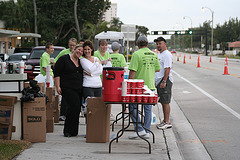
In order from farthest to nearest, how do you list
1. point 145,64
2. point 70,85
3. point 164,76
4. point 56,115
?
point 56,115 → point 164,76 → point 70,85 → point 145,64

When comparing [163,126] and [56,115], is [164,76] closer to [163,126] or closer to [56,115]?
[163,126]

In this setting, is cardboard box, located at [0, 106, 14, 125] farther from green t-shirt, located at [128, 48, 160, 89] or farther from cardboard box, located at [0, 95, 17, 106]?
green t-shirt, located at [128, 48, 160, 89]

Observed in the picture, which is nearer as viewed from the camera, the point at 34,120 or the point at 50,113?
the point at 34,120

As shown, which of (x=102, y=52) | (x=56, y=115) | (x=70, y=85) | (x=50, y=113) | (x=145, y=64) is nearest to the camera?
(x=145, y=64)

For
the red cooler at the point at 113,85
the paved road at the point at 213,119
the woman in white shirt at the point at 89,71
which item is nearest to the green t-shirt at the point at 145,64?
the woman in white shirt at the point at 89,71

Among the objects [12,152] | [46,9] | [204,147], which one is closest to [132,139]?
[204,147]

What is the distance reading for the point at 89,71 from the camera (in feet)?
26.4

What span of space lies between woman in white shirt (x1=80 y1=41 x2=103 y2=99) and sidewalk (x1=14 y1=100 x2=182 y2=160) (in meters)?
0.91

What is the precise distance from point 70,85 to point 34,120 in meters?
1.02

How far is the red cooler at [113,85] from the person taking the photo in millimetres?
6668

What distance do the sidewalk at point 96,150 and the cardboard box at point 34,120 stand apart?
202mm

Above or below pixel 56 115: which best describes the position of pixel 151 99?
above

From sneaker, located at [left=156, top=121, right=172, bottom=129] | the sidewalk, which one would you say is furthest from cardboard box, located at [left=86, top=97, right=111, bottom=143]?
sneaker, located at [left=156, top=121, right=172, bottom=129]

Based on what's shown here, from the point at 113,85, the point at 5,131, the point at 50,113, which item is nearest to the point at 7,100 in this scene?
the point at 5,131
